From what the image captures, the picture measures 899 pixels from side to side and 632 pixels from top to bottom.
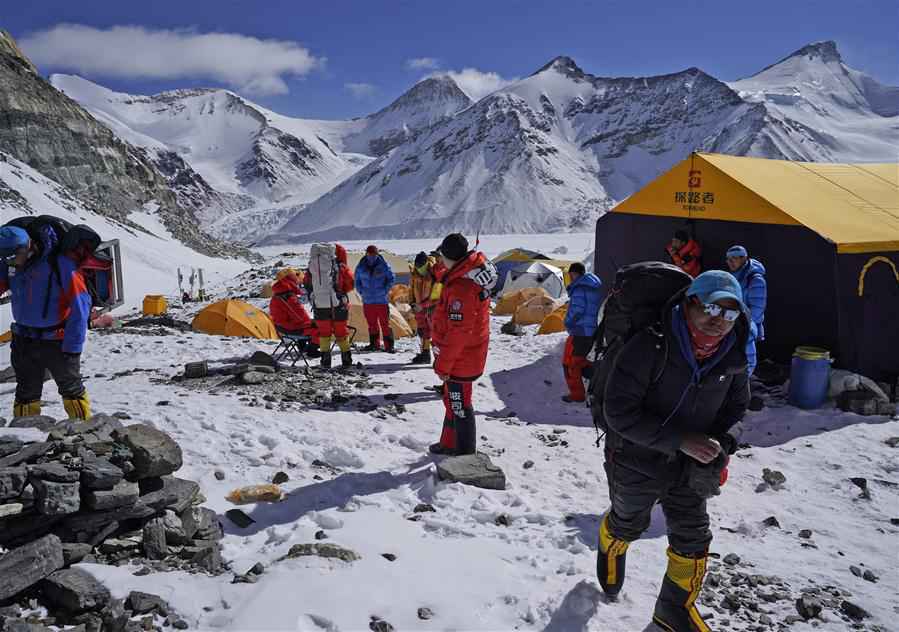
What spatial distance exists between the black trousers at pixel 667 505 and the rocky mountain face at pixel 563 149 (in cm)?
10138

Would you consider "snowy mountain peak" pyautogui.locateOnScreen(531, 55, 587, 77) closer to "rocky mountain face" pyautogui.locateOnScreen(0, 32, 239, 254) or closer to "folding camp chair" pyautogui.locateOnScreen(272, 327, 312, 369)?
"rocky mountain face" pyautogui.locateOnScreen(0, 32, 239, 254)

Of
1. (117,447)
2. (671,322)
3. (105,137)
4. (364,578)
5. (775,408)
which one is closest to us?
(671,322)

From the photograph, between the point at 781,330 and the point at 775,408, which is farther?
the point at 781,330

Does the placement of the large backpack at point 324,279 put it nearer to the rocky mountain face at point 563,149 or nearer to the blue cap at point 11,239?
the blue cap at point 11,239

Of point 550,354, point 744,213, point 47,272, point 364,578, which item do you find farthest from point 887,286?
point 47,272

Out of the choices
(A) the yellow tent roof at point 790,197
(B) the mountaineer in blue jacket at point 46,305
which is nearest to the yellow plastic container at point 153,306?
(B) the mountaineer in blue jacket at point 46,305

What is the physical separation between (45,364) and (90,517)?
224cm

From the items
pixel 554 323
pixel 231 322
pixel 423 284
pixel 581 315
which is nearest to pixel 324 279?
pixel 423 284

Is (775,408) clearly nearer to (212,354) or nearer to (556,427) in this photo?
(556,427)

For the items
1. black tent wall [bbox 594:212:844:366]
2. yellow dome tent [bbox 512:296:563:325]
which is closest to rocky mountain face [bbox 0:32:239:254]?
yellow dome tent [bbox 512:296:563:325]

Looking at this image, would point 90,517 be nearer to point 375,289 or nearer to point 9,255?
point 9,255

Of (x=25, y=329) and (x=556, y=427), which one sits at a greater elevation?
(x=25, y=329)

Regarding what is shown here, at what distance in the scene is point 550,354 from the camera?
1117 cm

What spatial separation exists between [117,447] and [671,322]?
3522 millimetres
